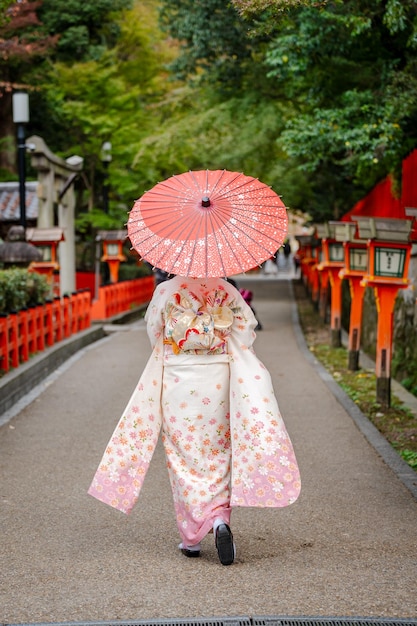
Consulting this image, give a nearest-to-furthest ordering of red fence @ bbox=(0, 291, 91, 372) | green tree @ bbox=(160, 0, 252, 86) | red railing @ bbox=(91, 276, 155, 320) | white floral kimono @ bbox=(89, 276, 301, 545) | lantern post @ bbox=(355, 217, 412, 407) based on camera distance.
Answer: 1. white floral kimono @ bbox=(89, 276, 301, 545)
2. lantern post @ bbox=(355, 217, 412, 407)
3. red fence @ bbox=(0, 291, 91, 372)
4. green tree @ bbox=(160, 0, 252, 86)
5. red railing @ bbox=(91, 276, 155, 320)

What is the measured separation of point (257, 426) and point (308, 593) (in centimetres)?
95

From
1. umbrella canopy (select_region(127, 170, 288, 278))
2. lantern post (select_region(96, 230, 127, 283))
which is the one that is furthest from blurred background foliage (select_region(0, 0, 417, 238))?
umbrella canopy (select_region(127, 170, 288, 278))

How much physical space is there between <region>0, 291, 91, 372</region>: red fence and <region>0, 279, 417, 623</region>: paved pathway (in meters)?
2.09

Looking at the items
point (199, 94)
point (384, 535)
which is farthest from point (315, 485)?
point (199, 94)

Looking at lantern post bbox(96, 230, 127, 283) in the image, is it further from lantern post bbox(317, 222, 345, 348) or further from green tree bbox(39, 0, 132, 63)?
lantern post bbox(317, 222, 345, 348)

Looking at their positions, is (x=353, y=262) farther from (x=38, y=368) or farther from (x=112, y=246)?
(x=112, y=246)

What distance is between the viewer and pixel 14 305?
39.7 feet

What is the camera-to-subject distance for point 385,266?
9133 mm

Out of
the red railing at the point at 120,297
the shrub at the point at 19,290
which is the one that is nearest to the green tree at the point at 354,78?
the shrub at the point at 19,290

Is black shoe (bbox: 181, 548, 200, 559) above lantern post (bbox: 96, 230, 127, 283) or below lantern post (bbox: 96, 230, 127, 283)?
below

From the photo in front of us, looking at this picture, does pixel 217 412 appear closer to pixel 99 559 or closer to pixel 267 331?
pixel 99 559

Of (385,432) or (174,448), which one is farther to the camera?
(385,432)

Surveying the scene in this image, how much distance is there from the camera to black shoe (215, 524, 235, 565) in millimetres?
4562

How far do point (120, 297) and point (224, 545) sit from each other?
19.3 metres
